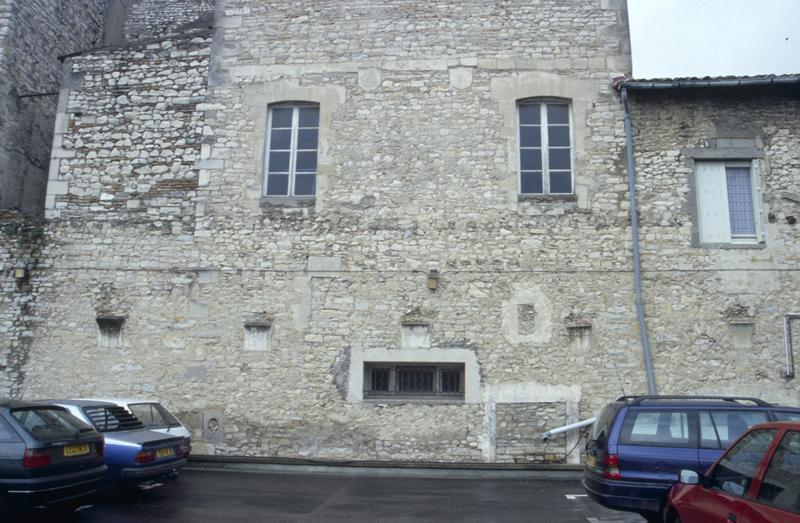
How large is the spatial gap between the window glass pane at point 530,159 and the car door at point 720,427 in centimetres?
550

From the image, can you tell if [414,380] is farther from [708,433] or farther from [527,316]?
[708,433]

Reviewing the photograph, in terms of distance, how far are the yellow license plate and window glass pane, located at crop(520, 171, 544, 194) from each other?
742 cm

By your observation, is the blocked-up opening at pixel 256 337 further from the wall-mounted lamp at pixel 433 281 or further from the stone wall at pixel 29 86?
the stone wall at pixel 29 86

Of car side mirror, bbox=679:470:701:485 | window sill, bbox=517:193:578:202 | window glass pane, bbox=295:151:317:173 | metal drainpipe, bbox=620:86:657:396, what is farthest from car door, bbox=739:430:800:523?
window glass pane, bbox=295:151:317:173

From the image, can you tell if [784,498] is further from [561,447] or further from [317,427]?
[317,427]

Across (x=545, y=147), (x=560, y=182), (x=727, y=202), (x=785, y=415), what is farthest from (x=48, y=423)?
(x=727, y=202)

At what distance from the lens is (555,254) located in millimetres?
10758

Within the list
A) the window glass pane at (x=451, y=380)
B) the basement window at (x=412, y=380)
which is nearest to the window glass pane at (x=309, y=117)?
the basement window at (x=412, y=380)

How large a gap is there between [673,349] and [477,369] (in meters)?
3.03

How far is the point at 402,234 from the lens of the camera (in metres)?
11.0

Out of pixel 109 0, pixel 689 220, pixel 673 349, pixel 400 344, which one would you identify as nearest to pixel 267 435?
pixel 400 344

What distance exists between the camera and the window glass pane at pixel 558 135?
11258mm

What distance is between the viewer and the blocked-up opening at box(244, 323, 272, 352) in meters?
10.8

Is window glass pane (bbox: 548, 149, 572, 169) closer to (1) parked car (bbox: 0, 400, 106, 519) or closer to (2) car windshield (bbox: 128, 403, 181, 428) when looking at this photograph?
(2) car windshield (bbox: 128, 403, 181, 428)
